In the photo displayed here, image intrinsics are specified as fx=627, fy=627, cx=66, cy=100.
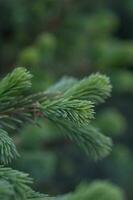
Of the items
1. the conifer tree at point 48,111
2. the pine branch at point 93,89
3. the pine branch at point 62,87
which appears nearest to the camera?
the conifer tree at point 48,111

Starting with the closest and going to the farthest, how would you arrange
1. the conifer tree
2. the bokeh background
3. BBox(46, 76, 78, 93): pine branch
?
the conifer tree < BBox(46, 76, 78, 93): pine branch < the bokeh background

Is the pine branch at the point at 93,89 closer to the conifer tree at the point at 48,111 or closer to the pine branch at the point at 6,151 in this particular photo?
the conifer tree at the point at 48,111

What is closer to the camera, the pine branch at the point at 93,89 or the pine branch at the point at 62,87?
the pine branch at the point at 93,89

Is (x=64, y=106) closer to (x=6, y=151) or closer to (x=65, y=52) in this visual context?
(x=6, y=151)

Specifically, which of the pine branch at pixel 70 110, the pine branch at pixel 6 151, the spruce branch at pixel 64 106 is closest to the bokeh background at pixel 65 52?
the spruce branch at pixel 64 106

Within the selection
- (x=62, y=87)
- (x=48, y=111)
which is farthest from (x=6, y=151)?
(x=62, y=87)

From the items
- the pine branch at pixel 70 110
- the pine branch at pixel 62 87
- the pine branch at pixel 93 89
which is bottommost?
the pine branch at pixel 70 110

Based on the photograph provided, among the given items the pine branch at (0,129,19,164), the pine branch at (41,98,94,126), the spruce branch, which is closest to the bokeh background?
the spruce branch

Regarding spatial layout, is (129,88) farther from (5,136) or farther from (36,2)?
(5,136)

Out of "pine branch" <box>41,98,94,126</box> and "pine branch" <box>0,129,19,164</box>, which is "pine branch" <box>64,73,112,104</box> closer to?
"pine branch" <box>41,98,94,126</box>
